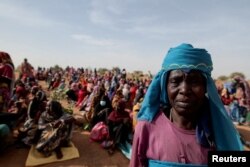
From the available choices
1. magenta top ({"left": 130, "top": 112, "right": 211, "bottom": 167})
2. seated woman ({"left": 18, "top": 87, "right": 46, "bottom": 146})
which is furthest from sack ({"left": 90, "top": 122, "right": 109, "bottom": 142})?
magenta top ({"left": 130, "top": 112, "right": 211, "bottom": 167})

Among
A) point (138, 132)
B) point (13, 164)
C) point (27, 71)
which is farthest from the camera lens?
point (27, 71)

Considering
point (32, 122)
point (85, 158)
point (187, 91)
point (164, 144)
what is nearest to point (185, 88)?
point (187, 91)

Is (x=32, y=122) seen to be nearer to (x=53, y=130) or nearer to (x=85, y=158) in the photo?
(x=53, y=130)

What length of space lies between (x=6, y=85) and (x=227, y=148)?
243 inches

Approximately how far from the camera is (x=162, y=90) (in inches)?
63.7

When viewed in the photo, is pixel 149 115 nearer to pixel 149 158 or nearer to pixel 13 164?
pixel 149 158

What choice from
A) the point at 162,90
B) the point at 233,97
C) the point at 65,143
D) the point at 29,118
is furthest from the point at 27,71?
the point at 162,90

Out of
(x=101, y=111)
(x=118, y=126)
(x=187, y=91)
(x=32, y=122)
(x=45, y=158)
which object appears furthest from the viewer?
(x=101, y=111)

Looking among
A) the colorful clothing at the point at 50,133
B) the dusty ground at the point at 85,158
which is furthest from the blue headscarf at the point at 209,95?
the colorful clothing at the point at 50,133

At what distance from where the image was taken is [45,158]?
6379 millimetres

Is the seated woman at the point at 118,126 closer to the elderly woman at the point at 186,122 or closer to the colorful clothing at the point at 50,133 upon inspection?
the colorful clothing at the point at 50,133

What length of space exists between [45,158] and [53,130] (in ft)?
2.27

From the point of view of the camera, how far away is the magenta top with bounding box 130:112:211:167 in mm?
1423

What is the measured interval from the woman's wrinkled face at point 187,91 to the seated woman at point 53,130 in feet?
18.0
